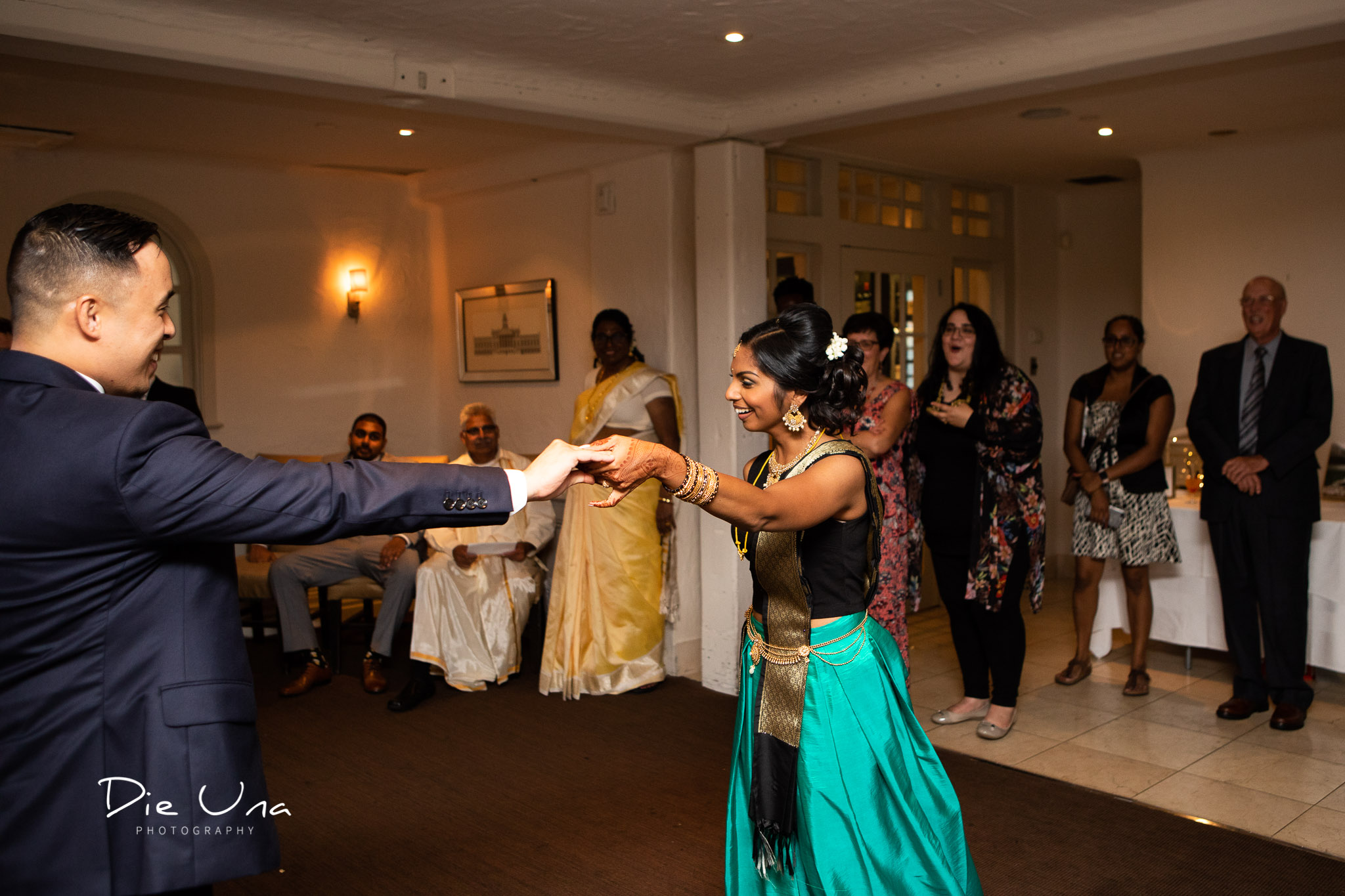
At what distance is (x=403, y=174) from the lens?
6922 millimetres

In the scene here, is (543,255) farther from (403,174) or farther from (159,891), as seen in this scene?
(159,891)

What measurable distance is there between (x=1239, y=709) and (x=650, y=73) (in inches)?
147

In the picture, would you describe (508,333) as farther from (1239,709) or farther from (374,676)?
(1239,709)

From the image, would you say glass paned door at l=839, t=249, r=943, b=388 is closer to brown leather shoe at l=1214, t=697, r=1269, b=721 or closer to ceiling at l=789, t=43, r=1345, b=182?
ceiling at l=789, t=43, r=1345, b=182

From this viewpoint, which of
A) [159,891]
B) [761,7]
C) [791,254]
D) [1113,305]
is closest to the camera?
[159,891]

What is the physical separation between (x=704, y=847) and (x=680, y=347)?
273 cm

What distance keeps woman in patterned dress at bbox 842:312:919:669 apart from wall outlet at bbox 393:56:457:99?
6.28 ft

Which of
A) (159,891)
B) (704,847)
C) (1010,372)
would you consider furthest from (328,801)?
(1010,372)

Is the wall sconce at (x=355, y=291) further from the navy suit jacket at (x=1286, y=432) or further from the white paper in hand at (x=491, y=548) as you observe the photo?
→ the navy suit jacket at (x=1286, y=432)

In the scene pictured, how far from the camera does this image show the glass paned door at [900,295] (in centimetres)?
650

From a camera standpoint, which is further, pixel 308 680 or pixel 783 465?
pixel 308 680

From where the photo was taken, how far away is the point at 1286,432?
425 centimetres

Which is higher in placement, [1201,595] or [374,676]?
[1201,595]

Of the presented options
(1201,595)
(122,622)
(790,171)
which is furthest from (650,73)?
(1201,595)
